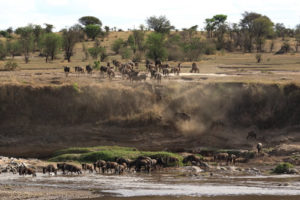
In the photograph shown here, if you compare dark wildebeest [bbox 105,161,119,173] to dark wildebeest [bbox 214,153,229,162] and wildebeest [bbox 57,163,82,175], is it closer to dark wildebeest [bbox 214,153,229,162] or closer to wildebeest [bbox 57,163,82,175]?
wildebeest [bbox 57,163,82,175]

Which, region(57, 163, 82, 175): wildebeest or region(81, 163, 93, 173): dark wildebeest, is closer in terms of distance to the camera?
region(57, 163, 82, 175): wildebeest

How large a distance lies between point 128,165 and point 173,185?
5.06 meters

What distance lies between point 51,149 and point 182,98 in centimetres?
994

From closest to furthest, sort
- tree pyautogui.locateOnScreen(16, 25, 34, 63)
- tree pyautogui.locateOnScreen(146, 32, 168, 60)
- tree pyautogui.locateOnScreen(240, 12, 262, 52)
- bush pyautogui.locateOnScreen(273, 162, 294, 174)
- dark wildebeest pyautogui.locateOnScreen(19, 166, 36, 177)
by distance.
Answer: dark wildebeest pyautogui.locateOnScreen(19, 166, 36, 177)
bush pyautogui.locateOnScreen(273, 162, 294, 174)
tree pyautogui.locateOnScreen(146, 32, 168, 60)
tree pyautogui.locateOnScreen(16, 25, 34, 63)
tree pyautogui.locateOnScreen(240, 12, 262, 52)

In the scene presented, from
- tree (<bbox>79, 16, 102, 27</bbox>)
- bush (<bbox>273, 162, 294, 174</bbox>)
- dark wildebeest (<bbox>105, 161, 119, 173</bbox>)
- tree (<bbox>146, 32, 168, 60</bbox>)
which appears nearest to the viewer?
bush (<bbox>273, 162, 294, 174</bbox>)

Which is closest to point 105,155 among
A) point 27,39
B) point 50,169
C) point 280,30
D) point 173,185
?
point 50,169

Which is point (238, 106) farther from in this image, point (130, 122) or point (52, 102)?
point (52, 102)

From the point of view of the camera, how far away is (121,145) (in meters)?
35.3

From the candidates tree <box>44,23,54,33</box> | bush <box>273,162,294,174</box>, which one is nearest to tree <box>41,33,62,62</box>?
tree <box>44,23,54,33</box>

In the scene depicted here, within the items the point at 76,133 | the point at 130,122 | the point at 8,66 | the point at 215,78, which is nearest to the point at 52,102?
the point at 76,133

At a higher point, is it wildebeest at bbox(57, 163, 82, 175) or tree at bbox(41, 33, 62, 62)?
tree at bbox(41, 33, 62, 62)

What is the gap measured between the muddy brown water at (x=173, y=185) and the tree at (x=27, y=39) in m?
49.1

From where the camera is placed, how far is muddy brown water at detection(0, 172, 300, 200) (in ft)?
67.8

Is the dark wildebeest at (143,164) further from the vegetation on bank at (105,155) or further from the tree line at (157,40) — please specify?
the tree line at (157,40)
